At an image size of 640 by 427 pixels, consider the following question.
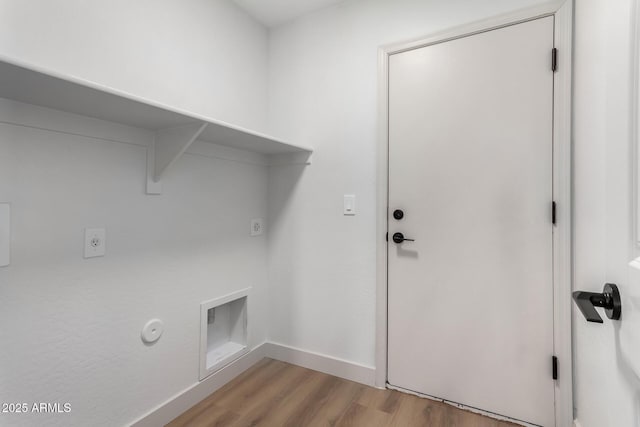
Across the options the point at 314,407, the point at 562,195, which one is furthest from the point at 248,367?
the point at 562,195

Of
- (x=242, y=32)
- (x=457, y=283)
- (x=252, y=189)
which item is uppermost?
(x=242, y=32)

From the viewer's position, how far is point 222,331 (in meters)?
1.98

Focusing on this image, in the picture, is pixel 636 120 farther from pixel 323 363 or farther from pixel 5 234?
pixel 323 363

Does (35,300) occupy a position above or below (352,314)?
above

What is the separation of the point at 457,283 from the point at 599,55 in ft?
3.68

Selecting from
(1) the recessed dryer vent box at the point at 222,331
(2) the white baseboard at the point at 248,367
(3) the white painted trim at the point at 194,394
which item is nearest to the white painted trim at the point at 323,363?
(2) the white baseboard at the point at 248,367

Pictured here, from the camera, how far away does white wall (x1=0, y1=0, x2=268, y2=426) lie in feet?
3.43

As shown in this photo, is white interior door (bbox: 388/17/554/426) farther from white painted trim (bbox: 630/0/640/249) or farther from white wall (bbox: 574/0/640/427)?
white painted trim (bbox: 630/0/640/249)

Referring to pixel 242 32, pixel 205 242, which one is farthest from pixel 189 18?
pixel 205 242

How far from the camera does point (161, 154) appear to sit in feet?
4.66

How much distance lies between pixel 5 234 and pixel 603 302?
1.70 meters

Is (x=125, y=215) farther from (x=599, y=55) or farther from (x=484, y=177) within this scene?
(x=599, y=55)

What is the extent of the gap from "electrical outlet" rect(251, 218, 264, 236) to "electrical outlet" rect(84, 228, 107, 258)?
36.6 inches

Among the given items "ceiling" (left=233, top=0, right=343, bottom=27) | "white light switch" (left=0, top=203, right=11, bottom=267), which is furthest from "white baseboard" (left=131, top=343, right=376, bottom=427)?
"ceiling" (left=233, top=0, right=343, bottom=27)
